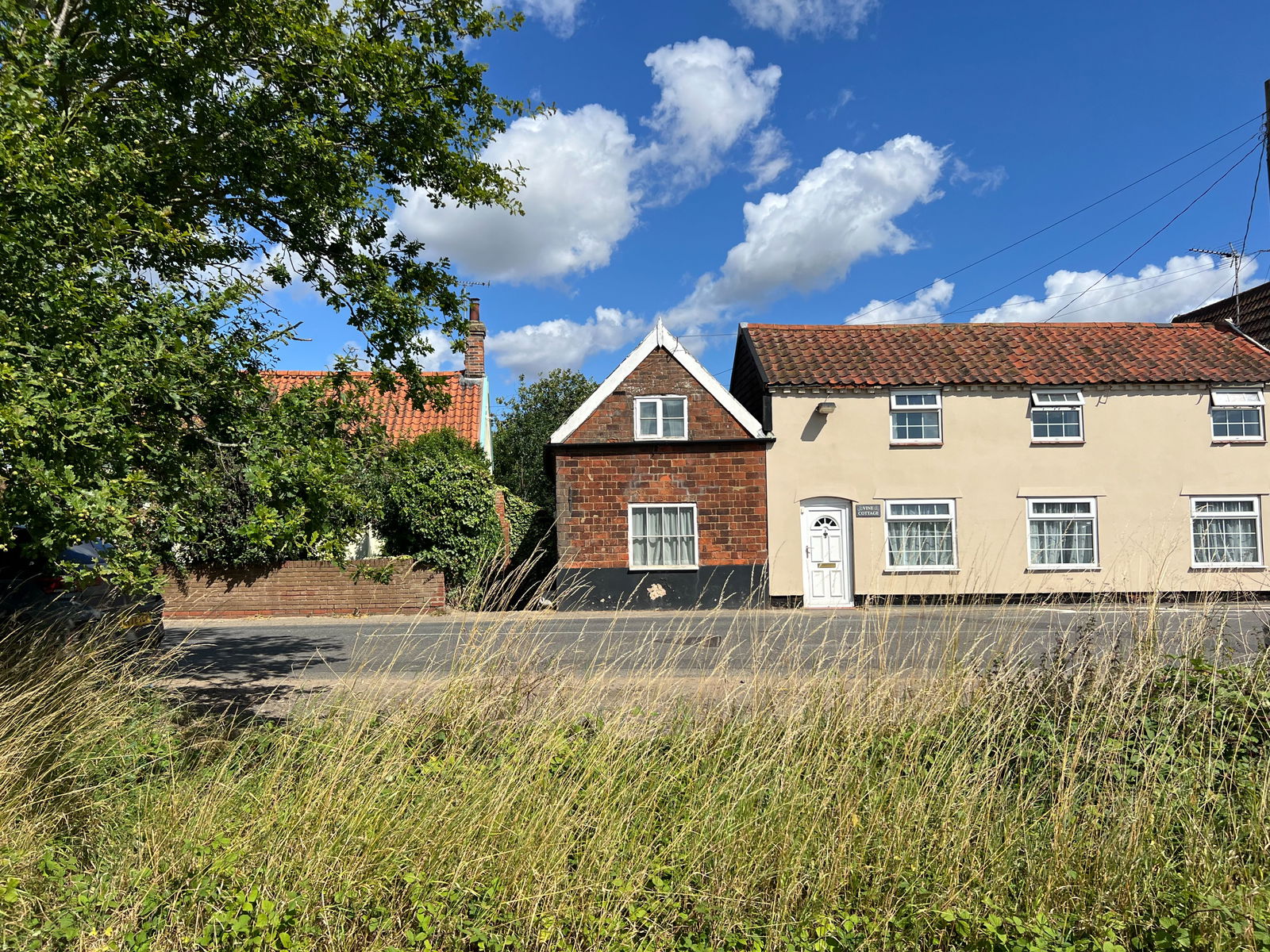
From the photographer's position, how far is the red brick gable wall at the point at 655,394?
18656mm

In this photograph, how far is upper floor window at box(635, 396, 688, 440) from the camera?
18781mm

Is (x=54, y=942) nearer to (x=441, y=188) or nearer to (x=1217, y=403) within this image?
(x=441, y=188)

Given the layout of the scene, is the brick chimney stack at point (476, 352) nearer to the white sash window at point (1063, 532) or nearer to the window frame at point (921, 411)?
the window frame at point (921, 411)

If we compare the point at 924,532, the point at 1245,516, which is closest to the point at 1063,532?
the point at 924,532

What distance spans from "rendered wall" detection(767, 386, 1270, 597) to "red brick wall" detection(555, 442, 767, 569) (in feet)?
1.73

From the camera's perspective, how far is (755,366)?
1988 cm

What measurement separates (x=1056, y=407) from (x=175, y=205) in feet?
59.7

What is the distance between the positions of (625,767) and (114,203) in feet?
14.6

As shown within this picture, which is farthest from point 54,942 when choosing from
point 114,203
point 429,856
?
point 114,203

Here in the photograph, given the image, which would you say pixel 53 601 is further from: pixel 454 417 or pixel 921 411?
pixel 454 417

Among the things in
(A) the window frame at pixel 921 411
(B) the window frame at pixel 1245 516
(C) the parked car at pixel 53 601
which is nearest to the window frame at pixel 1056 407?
(A) the window frame at pixel 921 411

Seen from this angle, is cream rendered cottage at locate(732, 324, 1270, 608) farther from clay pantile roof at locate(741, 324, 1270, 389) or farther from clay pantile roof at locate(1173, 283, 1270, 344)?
clay pantile roof at locate(1173, 283, 1270, 344)

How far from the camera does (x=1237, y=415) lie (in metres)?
19.2

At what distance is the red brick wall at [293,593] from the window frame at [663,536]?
412 cm
